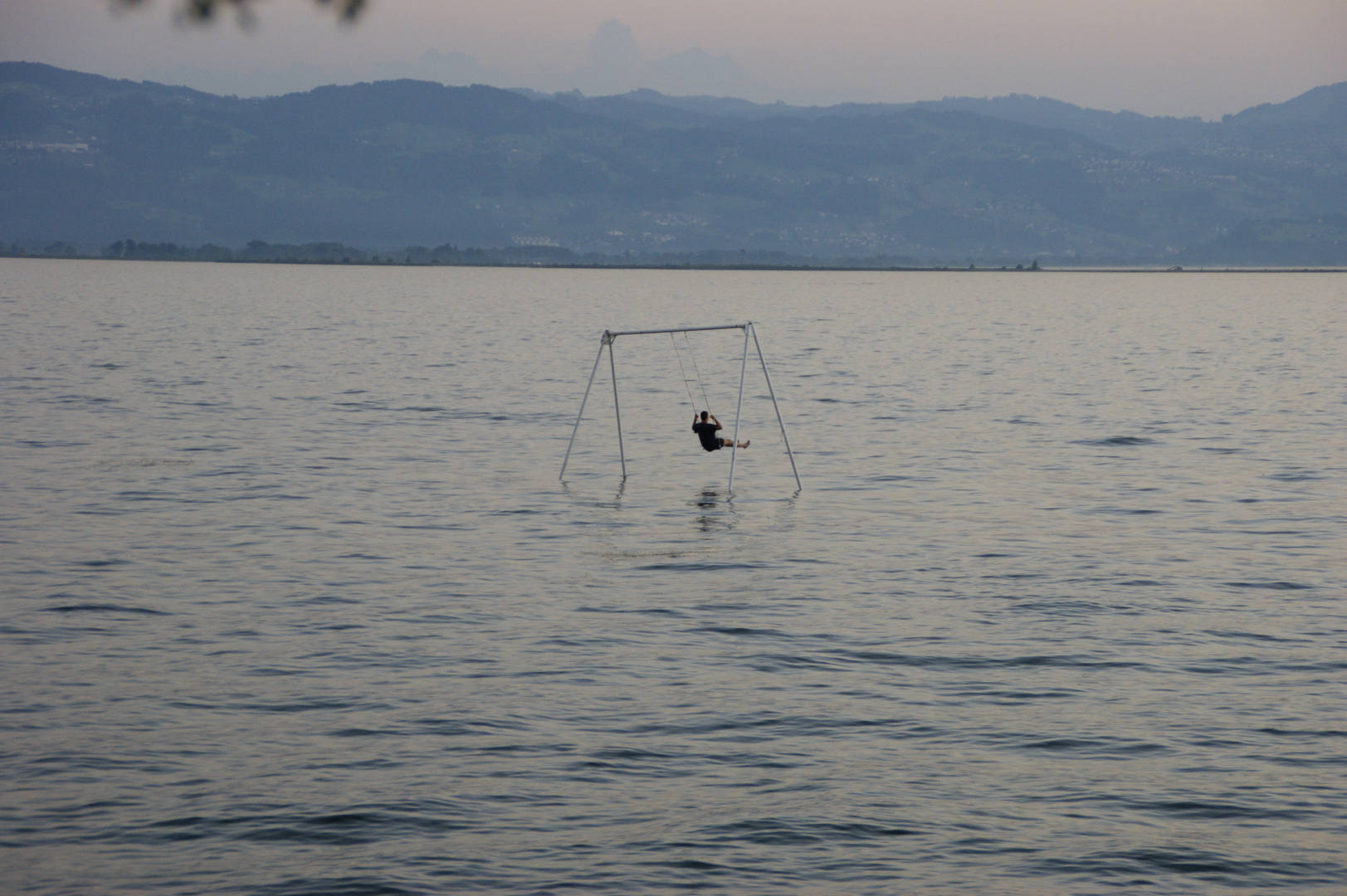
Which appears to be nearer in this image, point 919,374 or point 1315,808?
point 1315,808

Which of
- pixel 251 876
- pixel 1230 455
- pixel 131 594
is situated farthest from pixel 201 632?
pixel 1230 455

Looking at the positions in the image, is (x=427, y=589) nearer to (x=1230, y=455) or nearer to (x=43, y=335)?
(x=1230, y=455)

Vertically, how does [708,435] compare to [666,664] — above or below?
above

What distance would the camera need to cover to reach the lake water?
14.1 metres

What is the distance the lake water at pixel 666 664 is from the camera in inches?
556

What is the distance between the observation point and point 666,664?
20609mm

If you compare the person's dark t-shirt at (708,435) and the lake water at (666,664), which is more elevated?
the person's dark t-shirt at (708,435)

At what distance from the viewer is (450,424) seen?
5344cm

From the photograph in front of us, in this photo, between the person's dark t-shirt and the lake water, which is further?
the person's dark t-shirt

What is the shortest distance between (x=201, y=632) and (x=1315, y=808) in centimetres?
1542

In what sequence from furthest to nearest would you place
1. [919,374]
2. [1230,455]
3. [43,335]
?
[43,335]
[919,374]
[1230,455]

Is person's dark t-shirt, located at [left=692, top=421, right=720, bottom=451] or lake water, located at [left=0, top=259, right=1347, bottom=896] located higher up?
person's dark t-shirt, located at [left=692, top=421, right=720, bottom=451]

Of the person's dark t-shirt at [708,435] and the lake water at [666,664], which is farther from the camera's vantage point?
the person's dark t-shirt at [708,435]

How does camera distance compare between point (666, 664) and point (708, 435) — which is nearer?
point (666, 664)
